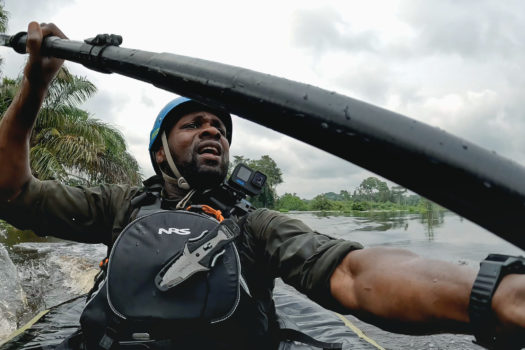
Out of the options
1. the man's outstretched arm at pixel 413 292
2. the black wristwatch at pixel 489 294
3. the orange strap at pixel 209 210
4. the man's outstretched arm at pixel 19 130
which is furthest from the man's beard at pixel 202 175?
the black wristwatch at pixel 489 294

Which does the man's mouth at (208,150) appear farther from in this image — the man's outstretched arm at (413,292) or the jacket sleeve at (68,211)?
the man's outstretched arm at (413,292)

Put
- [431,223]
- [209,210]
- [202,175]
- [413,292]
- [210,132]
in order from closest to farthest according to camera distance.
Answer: [413,292]
[209,210]
[202,175]
[210,132]
[431,223]

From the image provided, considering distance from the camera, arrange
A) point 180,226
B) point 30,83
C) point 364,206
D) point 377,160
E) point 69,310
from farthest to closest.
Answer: point 364,206 → point 69,310 → point 30,83 → point 180,226 → point 377,160

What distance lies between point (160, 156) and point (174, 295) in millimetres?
1237

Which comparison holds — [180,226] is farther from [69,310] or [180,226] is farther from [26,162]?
[69,310]

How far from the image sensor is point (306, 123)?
1.53ft

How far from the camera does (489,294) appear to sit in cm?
59

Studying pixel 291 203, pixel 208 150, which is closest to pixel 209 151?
pixel 208 150

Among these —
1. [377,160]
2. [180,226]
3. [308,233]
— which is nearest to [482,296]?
[377,160]

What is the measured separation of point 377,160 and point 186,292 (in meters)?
1.16

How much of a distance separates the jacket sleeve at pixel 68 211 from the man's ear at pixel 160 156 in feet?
1.25

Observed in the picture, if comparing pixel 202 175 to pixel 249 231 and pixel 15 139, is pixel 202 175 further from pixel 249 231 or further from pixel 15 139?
pixel 15 139

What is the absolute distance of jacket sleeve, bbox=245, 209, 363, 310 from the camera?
3.71 ft

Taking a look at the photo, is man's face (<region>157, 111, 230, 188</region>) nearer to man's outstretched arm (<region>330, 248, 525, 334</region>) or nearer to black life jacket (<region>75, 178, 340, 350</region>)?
black life jacket (<region>75, 178, 340, 350</region>)
